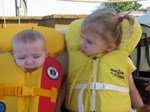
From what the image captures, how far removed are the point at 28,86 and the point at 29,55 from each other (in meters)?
0.15

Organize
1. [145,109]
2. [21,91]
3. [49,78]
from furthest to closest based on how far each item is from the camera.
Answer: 1. [145,109]
2. [49,78]
3. [21,91]

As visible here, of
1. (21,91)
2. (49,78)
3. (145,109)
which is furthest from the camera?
(145,109)

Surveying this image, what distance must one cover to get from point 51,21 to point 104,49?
2991mm

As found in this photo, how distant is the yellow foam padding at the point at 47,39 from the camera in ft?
5.31

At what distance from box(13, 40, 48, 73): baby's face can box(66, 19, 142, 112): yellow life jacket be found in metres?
0.20

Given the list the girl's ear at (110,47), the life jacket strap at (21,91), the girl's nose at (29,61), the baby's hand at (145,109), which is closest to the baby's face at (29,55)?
the girl's nose at (29,61)

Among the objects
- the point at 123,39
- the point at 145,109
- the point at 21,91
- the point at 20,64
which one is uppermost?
the point at 123,39

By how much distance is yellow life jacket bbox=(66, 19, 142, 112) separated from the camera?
150 cm

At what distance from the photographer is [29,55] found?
1463 millimetres

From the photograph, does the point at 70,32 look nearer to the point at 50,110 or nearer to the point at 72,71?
the point at 72,71

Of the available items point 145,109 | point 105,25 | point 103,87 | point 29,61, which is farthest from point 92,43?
point 145,109

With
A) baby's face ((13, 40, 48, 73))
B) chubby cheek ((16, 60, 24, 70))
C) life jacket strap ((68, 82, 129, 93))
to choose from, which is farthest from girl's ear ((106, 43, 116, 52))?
chubby cheek ((16, 60, 24, 70))

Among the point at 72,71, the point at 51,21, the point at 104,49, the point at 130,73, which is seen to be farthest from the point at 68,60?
the point at 51,21

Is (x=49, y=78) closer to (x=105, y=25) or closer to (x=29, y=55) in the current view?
(x=29, y=55)
